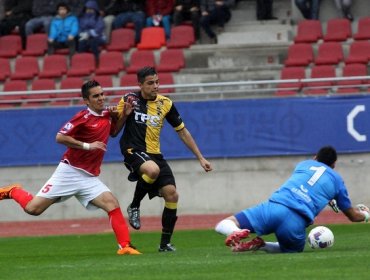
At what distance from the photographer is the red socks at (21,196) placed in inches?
576

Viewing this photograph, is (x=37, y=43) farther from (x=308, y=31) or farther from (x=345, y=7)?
(x=345, y=7)

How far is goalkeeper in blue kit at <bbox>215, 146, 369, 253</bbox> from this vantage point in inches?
495

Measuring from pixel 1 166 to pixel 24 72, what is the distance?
17.0 ft

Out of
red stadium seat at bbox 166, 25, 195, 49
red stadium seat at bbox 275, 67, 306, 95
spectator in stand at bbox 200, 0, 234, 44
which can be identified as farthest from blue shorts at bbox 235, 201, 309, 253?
spectator in stand at bbox 200, 0, 234, 44

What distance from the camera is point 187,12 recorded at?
29.9 meters

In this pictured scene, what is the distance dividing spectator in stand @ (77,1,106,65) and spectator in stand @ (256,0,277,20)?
4066 millimetres

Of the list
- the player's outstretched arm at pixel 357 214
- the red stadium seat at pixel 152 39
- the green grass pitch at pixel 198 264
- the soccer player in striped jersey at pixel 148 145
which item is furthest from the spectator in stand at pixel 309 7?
the player's outstretched arm at pixel 357 214

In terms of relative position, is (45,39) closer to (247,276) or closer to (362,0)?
(362,0)

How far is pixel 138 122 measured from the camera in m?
14.4

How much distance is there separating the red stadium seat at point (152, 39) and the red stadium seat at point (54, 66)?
1966 mm

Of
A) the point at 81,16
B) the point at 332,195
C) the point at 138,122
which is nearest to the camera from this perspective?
the point at 332,195

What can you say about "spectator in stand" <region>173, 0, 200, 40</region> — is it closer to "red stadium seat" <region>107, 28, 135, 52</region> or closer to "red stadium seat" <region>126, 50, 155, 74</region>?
"red stadium seat" <region>107, 28, 135, 52</region>

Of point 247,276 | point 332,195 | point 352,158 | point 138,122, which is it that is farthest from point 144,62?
point 247,276

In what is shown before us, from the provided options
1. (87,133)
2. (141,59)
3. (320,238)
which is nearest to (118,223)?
(87,133)
